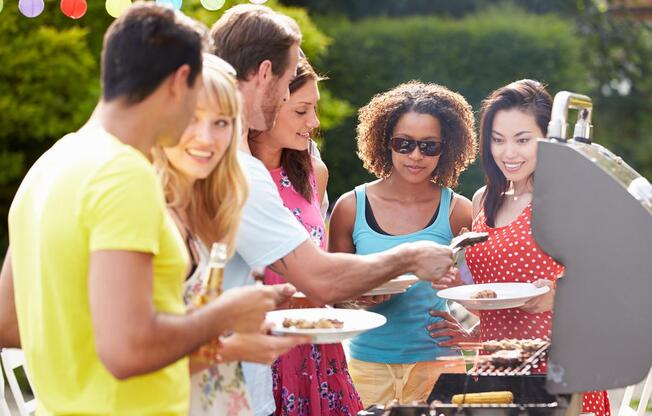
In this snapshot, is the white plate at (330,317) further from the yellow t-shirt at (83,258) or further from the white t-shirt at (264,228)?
the yellow t-shirt at (83,258)

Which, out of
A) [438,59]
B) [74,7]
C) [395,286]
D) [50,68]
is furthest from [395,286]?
[438,59]

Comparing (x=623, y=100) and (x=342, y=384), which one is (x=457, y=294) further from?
(x=623, y=100)

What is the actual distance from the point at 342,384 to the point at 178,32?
5.38 ft

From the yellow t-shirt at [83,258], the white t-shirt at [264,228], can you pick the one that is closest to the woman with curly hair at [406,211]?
the white t-shirt at [264,228]

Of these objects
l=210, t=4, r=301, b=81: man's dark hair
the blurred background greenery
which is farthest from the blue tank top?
the blurred background greenery

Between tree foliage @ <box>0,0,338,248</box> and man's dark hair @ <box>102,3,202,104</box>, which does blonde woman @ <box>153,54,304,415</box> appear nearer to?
man's dark hair @ <box>102,3,202,104</box>

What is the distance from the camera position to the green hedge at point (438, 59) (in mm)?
10398

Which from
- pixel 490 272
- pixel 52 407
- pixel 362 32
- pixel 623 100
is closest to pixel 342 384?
pixel 490 272

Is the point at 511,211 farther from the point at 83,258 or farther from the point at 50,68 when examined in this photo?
the point at 50,68

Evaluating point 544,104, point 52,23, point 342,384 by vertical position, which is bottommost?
point 342,384

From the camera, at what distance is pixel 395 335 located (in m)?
3.35

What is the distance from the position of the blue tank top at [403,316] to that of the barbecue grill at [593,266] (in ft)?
3.57

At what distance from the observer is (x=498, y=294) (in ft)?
10.2

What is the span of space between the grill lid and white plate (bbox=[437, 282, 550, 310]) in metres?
0.64
